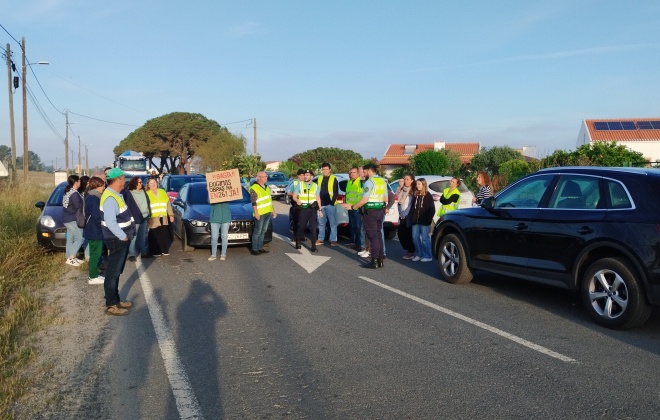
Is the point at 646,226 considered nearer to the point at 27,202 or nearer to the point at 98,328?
the point at 98,328

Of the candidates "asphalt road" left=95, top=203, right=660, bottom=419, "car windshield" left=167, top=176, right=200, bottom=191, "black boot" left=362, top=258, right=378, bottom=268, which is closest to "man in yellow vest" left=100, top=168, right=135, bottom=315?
"asphalt road" left=95, top=203, right=660, bottom=419

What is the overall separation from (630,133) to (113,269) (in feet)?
144

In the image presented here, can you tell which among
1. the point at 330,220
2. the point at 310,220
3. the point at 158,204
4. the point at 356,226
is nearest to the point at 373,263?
the point at 356,226

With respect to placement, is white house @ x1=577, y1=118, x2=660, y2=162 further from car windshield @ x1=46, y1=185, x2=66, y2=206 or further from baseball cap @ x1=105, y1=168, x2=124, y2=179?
baseball cap @ x1=105, y1=168, x2=124, y2=179

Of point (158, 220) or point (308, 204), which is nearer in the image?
point (158, 220)

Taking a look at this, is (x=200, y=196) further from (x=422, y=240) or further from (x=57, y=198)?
(x=422, y=240)

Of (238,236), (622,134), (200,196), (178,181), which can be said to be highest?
(622,134)

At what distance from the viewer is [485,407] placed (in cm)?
424

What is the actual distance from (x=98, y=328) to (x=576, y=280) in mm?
5248

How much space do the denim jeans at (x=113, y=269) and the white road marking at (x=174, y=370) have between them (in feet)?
1.63

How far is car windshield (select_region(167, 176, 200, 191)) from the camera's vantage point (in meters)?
17.5

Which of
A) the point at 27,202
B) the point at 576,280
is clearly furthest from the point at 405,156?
the point at 576,280

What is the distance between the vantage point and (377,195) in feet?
32.6

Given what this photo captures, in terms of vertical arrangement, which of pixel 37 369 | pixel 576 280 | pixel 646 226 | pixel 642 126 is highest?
pixel 642 126
